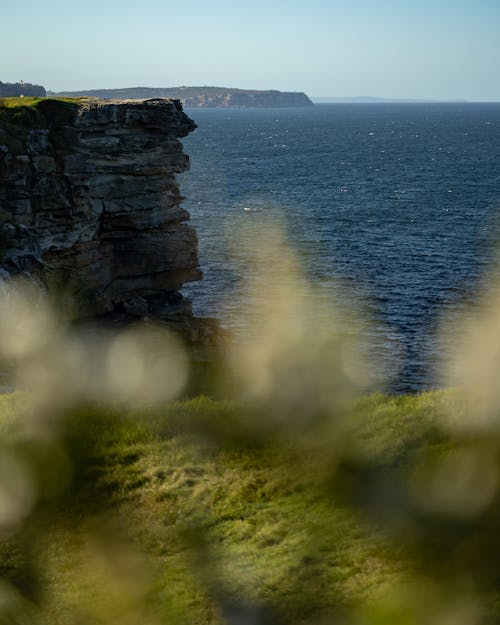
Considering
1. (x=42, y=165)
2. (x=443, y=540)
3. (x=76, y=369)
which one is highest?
(x=42, y=165)

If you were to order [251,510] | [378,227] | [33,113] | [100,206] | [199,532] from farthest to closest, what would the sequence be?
[378,227] < [100,206] < [33,113] < [251,510] < [199,532]

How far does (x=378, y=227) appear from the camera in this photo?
83.6 metres

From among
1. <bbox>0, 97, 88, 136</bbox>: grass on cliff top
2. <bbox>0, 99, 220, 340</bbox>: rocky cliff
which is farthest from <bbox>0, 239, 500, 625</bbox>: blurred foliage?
<bbox>0, 97, 88, 136</bbox>: grass on cliff top

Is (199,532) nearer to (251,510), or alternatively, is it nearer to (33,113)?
(251,510)

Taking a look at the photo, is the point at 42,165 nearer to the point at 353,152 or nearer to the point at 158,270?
the point at 158,270

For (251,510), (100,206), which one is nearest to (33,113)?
(100,206)

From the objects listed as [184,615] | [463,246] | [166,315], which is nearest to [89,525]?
[184,615]

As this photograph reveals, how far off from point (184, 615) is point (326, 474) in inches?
226

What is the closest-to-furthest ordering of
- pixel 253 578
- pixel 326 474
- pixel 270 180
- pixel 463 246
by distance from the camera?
pixel 253 578 → pixel 326 474 → pixel 463 246 → pixel 270 180

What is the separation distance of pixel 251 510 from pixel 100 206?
95.0 feet

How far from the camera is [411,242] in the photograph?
7619 centimetres

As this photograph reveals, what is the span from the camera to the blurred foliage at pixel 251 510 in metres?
15.4

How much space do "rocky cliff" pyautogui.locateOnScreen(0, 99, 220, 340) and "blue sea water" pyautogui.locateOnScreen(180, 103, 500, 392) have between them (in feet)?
24.4

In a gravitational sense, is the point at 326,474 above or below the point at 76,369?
above
